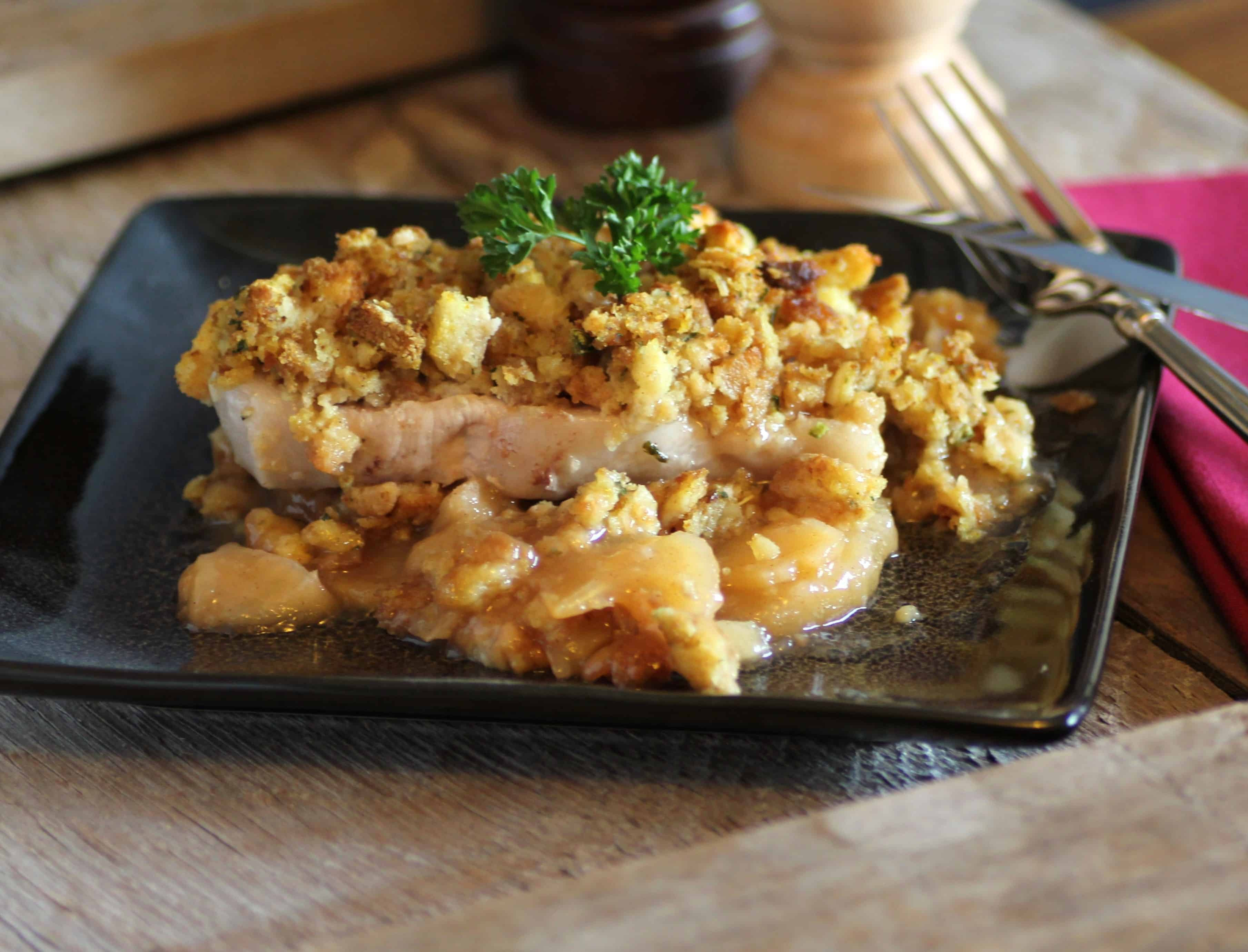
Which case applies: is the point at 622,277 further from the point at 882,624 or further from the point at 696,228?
the point at 882,624

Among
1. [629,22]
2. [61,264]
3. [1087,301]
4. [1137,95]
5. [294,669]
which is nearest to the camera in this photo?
[294,669]

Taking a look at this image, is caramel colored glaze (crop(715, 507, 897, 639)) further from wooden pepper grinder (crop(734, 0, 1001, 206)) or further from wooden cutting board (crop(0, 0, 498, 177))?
wooden cutting board (crop(0, 0, 498, 177))

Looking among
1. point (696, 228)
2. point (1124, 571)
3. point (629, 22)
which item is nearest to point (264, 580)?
point (696, 228)

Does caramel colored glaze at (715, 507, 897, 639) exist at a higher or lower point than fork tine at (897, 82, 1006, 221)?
lower

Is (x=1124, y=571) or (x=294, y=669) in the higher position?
(x=294, y=669)

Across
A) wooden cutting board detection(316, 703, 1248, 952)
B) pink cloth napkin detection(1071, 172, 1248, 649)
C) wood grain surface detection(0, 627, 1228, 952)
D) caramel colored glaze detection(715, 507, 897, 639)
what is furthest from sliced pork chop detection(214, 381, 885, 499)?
wooden cutting board detection(316, 703, 1248, 952)

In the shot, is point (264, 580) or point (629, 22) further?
point (629, 22)
